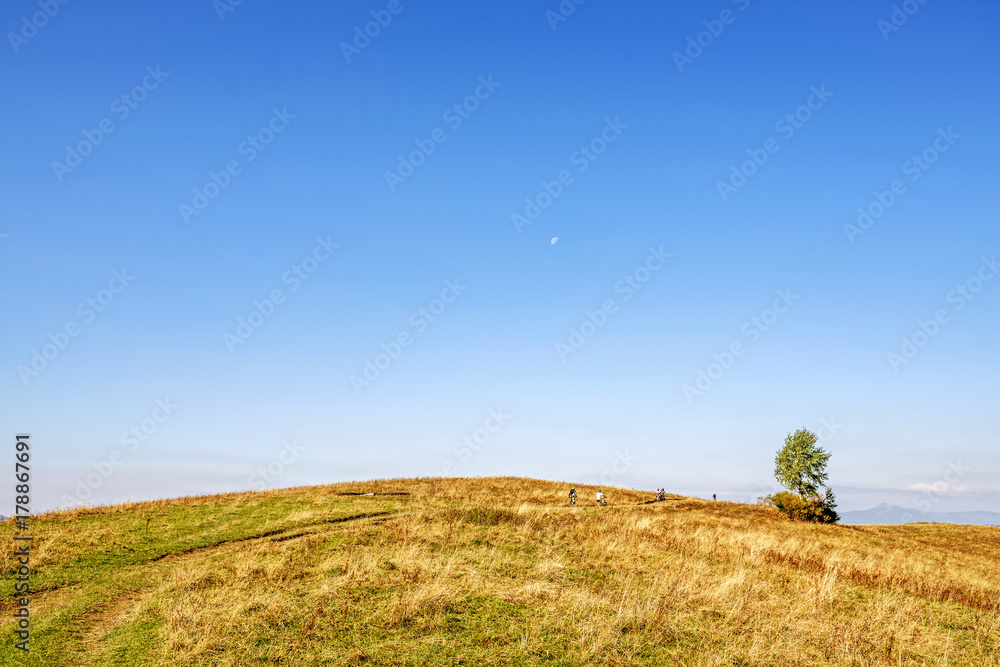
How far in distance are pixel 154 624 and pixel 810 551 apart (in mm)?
22214

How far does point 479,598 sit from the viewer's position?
40.9ft

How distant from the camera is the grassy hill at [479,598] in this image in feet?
33.9

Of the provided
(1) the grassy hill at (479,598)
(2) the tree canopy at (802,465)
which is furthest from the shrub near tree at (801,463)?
(1) the grassy hill at (479,598)

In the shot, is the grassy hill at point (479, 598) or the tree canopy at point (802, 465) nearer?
the grassy hill at point (479, 598)

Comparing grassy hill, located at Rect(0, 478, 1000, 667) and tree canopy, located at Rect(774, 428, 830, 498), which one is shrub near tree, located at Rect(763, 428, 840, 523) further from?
grassy hill, located at Rect(0, 478, 1000, 667)

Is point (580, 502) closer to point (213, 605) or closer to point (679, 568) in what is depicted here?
point (679, 568)

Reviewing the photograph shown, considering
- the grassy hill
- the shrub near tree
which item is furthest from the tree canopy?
the grassy hill

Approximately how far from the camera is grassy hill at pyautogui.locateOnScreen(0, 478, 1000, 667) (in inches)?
406

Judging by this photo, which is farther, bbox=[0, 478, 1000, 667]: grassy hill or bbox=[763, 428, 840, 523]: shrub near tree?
bbox=[763, 428, 840, 523]: shrub near tree

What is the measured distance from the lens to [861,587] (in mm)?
16406

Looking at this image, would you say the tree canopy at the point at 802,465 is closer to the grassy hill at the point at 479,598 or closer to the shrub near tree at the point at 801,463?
the shrub near tree at the point at 801,463

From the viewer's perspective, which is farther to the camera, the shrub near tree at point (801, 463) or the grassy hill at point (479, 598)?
the shrub near tree at point (801, 463)

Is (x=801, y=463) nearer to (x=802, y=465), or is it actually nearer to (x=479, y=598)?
(x=802, y=465)

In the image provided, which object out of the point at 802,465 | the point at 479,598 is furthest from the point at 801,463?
the point at 479,598
